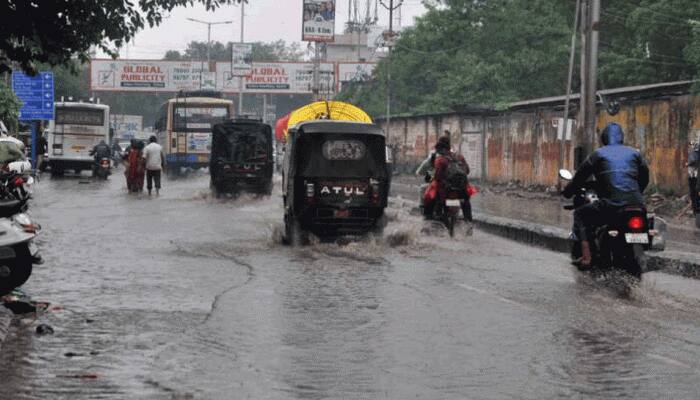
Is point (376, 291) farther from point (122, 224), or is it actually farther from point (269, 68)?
point (269, 68)

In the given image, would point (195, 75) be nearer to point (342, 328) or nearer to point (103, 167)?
point (103, 167)

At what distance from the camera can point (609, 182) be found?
1230cm

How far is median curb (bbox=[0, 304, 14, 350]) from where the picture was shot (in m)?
9.33

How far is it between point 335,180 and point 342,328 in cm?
923

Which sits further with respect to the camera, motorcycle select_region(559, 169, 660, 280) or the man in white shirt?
the man in white shirt

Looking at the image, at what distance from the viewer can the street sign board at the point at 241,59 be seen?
80875 millimetres

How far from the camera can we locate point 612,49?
2131 inches

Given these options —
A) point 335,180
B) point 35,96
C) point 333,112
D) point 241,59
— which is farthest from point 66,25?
point 241,59

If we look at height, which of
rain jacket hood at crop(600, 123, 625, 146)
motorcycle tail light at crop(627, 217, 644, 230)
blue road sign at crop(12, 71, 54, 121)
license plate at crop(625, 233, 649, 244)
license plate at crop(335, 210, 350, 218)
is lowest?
license plate at crop(335, 210, 350, 218)

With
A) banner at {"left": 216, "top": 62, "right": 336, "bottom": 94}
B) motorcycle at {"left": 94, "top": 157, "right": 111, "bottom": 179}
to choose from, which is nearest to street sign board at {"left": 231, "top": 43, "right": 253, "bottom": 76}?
banner at {"left": 216, "top": 62, "right": 336, "bottom": 94}

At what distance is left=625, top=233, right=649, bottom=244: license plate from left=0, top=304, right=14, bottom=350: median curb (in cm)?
563

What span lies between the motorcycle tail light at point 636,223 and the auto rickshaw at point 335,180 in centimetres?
757

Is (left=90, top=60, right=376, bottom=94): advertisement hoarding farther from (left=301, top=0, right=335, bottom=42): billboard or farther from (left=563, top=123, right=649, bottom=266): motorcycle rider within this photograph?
(left=563, top=123, right=649, bottom=266): motorcycle rider

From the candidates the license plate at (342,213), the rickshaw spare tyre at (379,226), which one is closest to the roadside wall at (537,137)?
the rickshaw spare tyre at (379,226)
